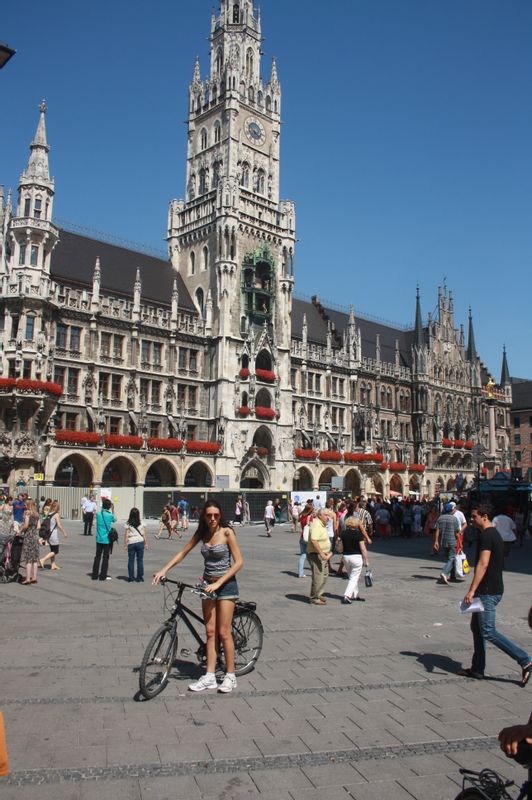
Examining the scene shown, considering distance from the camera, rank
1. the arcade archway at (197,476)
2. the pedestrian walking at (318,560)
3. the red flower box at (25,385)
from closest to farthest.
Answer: the pedestrian walking at (318,560), the red flower box at (25,385), the arcade archway at (197,476)

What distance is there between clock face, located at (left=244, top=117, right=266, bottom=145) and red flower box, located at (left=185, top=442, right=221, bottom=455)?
26419 millimetres

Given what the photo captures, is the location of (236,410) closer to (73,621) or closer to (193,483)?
(193,483)

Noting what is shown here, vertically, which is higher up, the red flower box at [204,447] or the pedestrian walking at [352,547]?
the red flower box at [204,447]

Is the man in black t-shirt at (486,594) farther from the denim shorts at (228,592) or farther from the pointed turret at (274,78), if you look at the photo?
the pointed turret at (274,78)

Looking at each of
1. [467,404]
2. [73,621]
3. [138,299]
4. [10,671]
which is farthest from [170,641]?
[467,404]

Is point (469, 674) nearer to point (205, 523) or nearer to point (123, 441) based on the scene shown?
point (205, 523)

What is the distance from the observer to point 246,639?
830cm

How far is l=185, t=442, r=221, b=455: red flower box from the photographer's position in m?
47.3

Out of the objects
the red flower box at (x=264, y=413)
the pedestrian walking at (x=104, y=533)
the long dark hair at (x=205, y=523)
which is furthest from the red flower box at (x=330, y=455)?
the long dark hair at (x=205, y=523)

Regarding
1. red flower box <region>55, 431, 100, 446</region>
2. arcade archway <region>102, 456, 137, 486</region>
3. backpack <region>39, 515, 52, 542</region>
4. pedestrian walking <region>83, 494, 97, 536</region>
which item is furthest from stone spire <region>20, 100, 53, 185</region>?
backpack <region>39, 515, 52, 542</region>

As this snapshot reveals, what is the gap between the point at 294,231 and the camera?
57.4m

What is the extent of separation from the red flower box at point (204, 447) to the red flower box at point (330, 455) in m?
12.1

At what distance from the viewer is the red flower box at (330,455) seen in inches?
2261

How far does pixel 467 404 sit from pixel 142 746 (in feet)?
245
